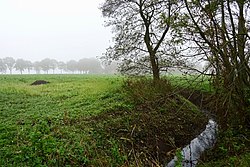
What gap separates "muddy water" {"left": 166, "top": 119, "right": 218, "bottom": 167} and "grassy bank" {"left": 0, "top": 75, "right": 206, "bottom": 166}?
13.8 inches

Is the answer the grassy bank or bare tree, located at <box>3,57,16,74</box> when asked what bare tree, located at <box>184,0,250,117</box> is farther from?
bare tree, located at <box>3,57,16,74</box>

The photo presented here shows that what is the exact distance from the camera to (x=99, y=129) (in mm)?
9219

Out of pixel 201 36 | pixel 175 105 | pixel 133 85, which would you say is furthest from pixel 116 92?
pixel 201 36

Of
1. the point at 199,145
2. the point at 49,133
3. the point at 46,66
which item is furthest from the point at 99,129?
the point at 46,66

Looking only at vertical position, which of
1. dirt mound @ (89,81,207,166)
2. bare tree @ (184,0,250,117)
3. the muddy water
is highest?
bare tree @ (184,0,250,117)

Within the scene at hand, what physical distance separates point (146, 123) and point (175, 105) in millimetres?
3003

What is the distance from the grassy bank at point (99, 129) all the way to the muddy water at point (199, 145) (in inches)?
13.8

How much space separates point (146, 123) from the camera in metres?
10.3

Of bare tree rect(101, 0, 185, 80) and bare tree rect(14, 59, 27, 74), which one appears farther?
bare tree rect(14, 59, 27, 74)

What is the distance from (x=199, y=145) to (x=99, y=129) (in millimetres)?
3936

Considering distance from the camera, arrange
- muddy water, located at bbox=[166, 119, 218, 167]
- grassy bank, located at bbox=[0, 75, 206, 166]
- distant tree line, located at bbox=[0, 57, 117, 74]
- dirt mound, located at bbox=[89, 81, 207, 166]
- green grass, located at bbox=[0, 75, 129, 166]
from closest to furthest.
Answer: green grass, located at bbox=[0, 75, 129, 166], grassy bank, located at bbox=[0, 75, 206, 166], muddy water, located at bbox=[166, 119, 218, 167], dirt mound, located at bbox=[89, 81, 207, 166], distant tree line, located at bbox=[0, 57, 117, 74]

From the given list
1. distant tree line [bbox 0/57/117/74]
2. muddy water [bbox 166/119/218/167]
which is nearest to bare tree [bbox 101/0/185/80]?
muddy water [bbox 166/119/218/167]

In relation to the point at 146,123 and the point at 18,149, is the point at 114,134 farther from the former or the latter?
the point at 18,149

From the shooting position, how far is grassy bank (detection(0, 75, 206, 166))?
23.3 feet
